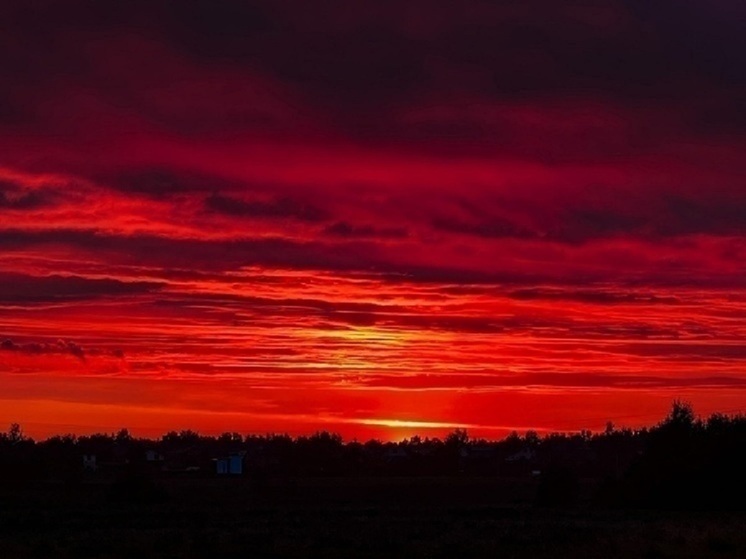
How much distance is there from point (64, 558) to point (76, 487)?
69136 millimetres

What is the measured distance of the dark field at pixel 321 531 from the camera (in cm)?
4028

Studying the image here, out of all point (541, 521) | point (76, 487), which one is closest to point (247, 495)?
point (76, 487)

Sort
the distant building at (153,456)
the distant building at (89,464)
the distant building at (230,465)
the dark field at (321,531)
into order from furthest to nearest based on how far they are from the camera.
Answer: the distant building at (153,456) → the distant building at (89,464) → the distant building at (230,465) → the dark field at (321,531)

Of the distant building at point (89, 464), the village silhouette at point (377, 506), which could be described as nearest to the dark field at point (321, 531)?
the village silhouette at point (377, 506)

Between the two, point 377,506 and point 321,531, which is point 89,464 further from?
point 321,531

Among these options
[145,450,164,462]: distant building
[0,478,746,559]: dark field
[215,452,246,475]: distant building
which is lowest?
[0,478,746,559]: dark field

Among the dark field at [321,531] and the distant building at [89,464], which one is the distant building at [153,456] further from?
the dark field at [321,531]

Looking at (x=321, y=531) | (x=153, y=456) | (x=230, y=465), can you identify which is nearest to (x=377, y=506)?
(x=321, y=531)

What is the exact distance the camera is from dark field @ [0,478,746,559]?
40281mm

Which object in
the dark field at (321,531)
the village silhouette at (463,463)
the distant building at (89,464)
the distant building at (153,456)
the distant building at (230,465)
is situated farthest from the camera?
the distant building at (153,456)

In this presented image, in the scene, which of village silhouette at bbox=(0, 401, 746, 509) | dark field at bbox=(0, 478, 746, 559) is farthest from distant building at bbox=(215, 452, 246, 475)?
dark field at bbox=(0, 478, 746, 559)

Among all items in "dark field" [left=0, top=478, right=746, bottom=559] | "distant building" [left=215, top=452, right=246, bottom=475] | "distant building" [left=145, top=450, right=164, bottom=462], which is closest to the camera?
"dark field" [left=0, top=478, right=746, bottom=559]

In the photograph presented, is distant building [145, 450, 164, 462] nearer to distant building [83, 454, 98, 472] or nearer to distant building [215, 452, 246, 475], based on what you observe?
distant building [83, 454, 98, 472]

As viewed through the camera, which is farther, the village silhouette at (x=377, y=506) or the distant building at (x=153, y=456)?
the distant building at (x=153, y=456)
